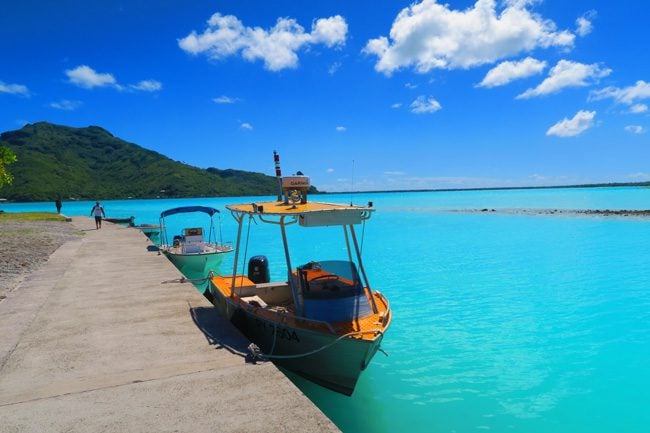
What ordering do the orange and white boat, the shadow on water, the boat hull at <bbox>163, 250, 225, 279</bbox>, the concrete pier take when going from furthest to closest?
the boat hull at <bbox>163, 250, 225, 279</bbox>
the shadow on water
the orange and white boat
the concrete pier

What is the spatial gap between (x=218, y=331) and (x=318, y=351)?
107 inches

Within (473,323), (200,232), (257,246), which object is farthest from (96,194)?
(473,323)

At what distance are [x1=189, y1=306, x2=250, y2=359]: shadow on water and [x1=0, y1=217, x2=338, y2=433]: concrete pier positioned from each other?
2cm

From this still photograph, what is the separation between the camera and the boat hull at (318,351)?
7332mm

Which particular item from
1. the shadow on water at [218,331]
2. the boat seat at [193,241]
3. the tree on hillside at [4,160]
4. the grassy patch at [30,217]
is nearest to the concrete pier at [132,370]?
the shadow on water at [218,331]

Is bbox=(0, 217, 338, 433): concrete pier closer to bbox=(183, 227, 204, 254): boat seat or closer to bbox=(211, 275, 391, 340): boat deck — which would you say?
bbox=(211, 275, 391, 340): boat deck

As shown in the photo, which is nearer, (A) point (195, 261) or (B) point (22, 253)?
(B) point (22, 253)

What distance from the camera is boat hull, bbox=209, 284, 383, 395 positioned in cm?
733

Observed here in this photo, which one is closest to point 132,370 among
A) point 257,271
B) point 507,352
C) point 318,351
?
point 318,351

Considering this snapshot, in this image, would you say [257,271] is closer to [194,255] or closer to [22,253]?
[194,255]

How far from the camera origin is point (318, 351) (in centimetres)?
→ 752

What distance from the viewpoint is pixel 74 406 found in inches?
228

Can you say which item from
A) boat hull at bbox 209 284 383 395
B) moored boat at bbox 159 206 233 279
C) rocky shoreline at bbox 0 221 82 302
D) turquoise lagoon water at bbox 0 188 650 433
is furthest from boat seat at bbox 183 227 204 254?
boat hull at bbox 209 284 383 395

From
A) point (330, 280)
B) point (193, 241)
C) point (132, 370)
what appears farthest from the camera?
point (193, 241)
